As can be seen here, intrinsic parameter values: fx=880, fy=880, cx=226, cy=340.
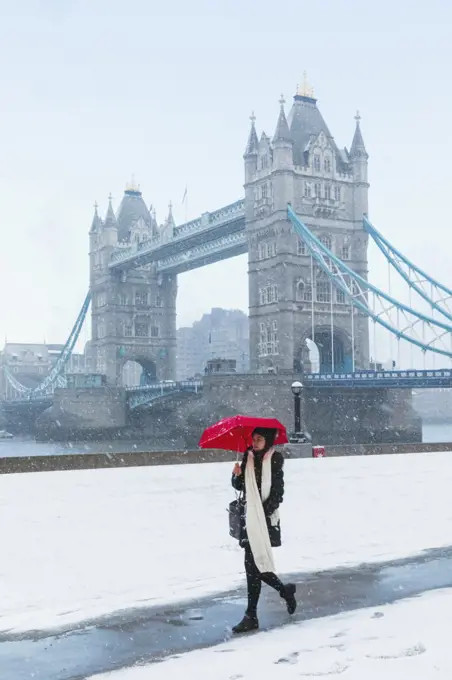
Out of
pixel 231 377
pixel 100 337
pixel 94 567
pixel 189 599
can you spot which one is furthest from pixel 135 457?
pixel 100 337

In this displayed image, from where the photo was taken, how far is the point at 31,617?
7.75m

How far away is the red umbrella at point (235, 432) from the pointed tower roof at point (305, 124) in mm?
67983

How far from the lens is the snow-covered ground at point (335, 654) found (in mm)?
5809

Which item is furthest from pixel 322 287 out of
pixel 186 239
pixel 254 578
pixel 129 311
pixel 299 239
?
pixel 254 578

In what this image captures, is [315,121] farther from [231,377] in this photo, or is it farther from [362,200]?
[231,377]

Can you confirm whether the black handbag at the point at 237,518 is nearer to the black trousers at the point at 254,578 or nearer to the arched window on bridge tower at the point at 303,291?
the black trousers at the point at 254,578

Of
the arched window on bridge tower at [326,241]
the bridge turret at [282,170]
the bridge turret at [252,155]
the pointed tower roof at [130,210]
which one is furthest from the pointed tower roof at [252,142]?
the pointed tower roof at [130,210]

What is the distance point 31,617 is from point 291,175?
66313 mm

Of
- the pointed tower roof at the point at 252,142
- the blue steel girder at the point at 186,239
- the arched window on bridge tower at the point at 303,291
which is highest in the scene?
the pointed tower roof at the point at 252,142

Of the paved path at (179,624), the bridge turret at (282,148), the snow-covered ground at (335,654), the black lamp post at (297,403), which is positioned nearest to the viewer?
the snow-covered ground at (335,654)

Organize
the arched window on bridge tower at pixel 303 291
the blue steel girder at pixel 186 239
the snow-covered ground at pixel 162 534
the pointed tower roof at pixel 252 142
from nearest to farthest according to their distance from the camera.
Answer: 1. the snow-covered ground at pixel 162 534
2. the arched window on bridge tower at pixel 303 291
3. the pointed tower roof at pixel 252 142
4. the blue steel girder at pixel 186 239

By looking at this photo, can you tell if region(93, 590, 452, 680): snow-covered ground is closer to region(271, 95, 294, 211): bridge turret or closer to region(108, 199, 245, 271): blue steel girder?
region(271, 95, 294, 211): bridge turret

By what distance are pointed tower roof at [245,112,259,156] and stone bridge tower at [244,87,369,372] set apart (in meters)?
0.09

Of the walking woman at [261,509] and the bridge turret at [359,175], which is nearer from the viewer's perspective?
the walking woman at [261,509]
